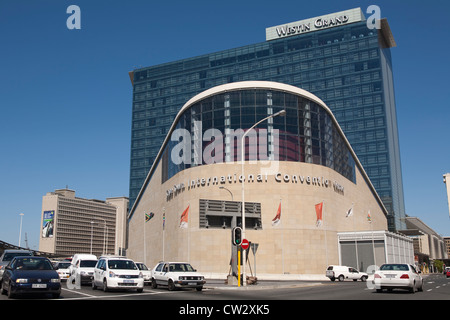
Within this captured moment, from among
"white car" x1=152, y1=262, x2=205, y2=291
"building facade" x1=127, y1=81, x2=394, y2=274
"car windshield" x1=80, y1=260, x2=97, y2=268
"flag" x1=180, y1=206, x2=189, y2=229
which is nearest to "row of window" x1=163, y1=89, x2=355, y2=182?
"building facade" x1=127, y1=81, x2=394, y2=274

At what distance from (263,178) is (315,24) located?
12118cm

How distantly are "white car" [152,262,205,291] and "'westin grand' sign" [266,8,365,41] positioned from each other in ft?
476

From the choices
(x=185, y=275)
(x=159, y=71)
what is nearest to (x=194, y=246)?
(x=185, y=275)

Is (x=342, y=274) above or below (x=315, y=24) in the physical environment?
below

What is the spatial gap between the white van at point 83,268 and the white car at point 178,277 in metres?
4.38

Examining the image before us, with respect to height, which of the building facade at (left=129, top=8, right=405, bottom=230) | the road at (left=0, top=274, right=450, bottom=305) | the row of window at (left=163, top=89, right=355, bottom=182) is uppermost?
the building facade at (left=129, top=8, right=405, bottom=230)

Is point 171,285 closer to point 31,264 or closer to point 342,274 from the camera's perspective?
point 31,264

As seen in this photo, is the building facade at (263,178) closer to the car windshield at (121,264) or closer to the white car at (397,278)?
the car windshield at (121,264)

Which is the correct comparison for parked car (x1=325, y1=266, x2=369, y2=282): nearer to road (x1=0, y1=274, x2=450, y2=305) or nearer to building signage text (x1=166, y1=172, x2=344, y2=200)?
building signage text (x1=166, y1=172, x2=344, y2=200)

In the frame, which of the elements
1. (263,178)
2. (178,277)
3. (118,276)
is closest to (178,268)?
(178,277)

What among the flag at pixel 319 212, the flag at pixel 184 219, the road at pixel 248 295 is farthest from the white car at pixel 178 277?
the flag at pixel 319 212

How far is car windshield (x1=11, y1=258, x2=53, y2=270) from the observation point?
58.8ft

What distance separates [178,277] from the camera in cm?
Answer: 2473
